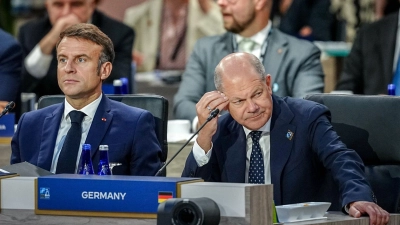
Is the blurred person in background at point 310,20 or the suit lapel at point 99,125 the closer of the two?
the suit lapel at point 99,125

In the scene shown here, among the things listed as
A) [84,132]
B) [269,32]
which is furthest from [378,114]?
[269,32]

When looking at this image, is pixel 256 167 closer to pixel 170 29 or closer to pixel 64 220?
pixel 64 220

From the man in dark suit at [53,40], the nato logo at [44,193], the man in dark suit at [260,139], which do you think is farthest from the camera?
the man in dark suit at [53,40]

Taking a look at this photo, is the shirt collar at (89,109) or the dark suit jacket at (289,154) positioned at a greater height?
the shirt collar at (89,109)

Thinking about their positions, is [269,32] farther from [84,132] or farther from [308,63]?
[84,132]

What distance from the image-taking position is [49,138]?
3.85 meters

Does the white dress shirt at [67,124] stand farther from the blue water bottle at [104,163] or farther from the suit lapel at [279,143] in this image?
the suit lapel at [279,143]

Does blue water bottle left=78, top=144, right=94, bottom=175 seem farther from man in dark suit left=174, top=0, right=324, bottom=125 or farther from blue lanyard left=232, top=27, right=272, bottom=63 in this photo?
blue lanyard left=232, top=27, right=272, bottom=63

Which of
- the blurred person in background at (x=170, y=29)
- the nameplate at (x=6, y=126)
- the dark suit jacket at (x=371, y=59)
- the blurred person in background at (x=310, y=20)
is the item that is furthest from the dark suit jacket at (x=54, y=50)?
the blurred person in background at (x=310, y=20)

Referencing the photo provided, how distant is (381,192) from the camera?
3.81m

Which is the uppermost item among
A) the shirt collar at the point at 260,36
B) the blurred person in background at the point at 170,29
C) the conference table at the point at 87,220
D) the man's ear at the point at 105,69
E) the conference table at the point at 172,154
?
the blurred person in background at the point at 170,29

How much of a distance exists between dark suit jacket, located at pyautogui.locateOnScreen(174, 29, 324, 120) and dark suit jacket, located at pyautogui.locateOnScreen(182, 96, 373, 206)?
1.51 metres

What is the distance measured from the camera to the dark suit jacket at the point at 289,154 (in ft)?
12.1

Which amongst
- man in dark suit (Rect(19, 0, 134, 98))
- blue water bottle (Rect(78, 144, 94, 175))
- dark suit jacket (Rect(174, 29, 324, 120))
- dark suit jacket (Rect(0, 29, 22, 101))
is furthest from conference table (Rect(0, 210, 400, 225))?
man in dark suit (Rect(19, 0, 134, 98))
